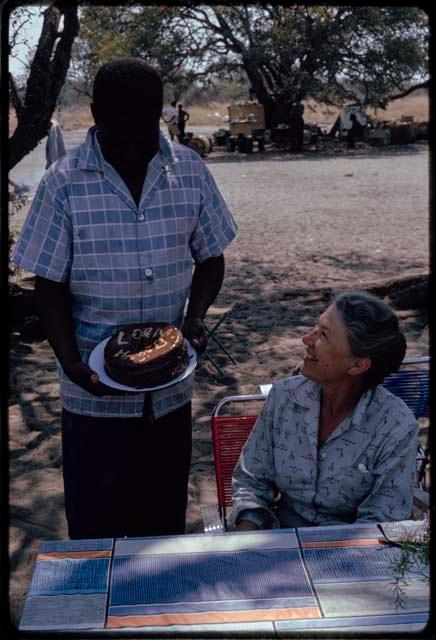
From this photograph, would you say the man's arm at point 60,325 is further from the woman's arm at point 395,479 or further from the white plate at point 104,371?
the woman's arm at point 395,479

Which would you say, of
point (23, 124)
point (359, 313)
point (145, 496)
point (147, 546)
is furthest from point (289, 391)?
point (23, 124)

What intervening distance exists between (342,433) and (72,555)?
93 cm

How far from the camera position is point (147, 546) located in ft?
6.77

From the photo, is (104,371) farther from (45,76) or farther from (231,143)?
(231,143)

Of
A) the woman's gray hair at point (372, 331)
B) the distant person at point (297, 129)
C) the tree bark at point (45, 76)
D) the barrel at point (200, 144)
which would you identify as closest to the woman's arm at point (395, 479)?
the woman's gray hair at point (372, 331)

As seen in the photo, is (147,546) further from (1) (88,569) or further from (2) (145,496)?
(2) (145,496)

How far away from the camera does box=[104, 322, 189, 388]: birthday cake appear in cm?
252

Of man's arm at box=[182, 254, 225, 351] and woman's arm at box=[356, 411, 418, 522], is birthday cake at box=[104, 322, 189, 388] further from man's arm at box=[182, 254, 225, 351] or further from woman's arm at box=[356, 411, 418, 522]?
woman's arm at box=[356, 411, 418, 522]

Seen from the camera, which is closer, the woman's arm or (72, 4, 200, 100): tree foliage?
the woman's arm

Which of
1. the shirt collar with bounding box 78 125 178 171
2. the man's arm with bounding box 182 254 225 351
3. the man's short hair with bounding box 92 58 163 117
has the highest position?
the man's short hair with bounding box 92 58 163 117

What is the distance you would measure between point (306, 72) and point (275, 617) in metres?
31.5

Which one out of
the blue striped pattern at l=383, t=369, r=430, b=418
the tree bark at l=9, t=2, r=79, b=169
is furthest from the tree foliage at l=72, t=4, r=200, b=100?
the blue striped pattern at l=383, t=369, r=430, b=418

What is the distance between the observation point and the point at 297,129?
1099 inches

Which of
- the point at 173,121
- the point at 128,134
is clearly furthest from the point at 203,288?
the point at 173,121
